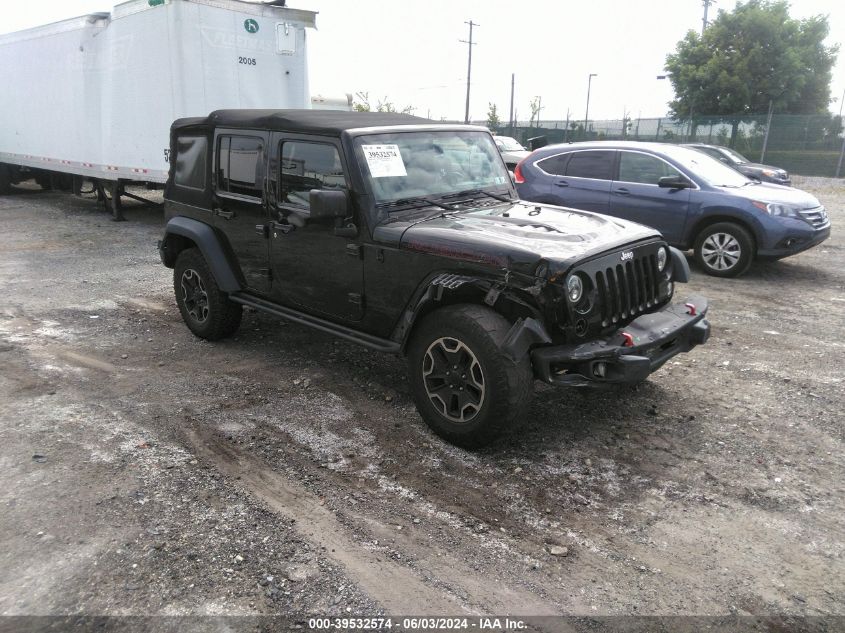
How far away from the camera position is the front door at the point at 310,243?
14.2 feet

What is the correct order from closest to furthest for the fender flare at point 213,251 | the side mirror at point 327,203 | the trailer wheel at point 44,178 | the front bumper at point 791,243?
the side mirror at point 327,203
the fender flare at point 213,251
the front bumper at point 791,243
the trailer wheel at point 44,178

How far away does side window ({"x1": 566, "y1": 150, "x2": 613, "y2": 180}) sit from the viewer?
9.02 m

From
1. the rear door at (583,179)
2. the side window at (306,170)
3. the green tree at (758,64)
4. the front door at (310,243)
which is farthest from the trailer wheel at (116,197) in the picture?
the green tree at (758,64)

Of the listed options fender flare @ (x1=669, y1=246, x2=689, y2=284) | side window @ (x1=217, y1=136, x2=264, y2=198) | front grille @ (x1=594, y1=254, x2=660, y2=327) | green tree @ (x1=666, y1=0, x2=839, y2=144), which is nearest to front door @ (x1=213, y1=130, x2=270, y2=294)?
side window @ (x1=217, y1=136, x2=264, y2=198)

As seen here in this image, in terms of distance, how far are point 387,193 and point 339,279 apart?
0.68 meters

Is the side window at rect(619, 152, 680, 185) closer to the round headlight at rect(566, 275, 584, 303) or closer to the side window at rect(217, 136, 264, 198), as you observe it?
the side window at rect(217, 136, 264, 198)

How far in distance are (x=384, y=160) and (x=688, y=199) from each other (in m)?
5.60

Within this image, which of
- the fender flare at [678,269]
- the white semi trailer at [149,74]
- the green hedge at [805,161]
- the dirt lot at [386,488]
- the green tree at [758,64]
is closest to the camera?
the dirt lot at [386,488]

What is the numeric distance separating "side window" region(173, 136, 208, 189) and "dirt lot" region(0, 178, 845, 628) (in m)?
1.46

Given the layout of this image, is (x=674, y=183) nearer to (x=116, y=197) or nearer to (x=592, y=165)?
(x=592, y=165)

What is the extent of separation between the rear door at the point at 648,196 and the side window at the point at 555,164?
0.81 metres

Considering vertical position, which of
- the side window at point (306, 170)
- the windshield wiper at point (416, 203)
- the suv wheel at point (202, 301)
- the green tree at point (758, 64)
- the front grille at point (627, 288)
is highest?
the green tree at point (758, 64)

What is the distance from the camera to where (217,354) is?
5.60 metres

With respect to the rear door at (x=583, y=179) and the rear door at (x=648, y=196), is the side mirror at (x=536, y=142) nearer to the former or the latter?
the rear door at (x=583, y=179)
